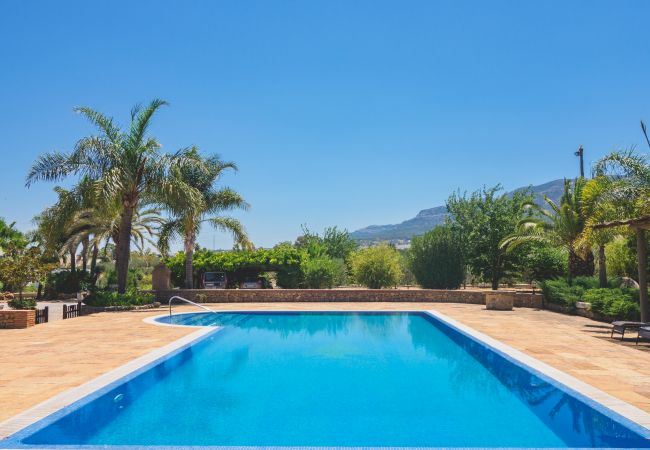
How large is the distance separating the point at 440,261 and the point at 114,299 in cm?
1588

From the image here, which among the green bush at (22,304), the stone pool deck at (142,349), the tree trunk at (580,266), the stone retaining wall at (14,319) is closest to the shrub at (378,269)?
the stone pool deck at (142,349)

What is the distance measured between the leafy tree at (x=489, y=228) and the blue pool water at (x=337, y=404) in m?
12.5

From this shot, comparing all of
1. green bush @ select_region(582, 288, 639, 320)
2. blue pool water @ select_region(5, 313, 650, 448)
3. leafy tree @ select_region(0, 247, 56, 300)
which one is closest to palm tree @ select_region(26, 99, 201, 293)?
leafy tree @ select_region(0, 247, 56, 300)

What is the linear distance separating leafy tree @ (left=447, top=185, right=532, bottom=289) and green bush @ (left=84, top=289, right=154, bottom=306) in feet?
52.2

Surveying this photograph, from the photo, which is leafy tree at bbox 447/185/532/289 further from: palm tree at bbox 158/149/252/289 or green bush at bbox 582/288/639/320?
palm tree at bbox 158/149/252/289

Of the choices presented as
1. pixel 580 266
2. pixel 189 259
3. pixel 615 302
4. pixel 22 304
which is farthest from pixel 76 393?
pixel 580 266

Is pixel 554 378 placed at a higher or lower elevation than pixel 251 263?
lower

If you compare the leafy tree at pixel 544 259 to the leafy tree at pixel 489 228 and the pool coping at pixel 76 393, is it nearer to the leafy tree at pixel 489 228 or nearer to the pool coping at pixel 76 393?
the leafy tree at pixel 489 228

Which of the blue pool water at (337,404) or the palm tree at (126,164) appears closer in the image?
the blue pool water at (337,404)

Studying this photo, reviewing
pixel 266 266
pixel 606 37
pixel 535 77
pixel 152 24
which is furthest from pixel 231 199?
pixel 606 37

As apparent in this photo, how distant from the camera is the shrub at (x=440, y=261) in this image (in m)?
25.4

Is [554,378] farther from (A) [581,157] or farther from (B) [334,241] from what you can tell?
(B) [334,241]

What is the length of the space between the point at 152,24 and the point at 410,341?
47.6ft

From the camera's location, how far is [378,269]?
25891 mm
